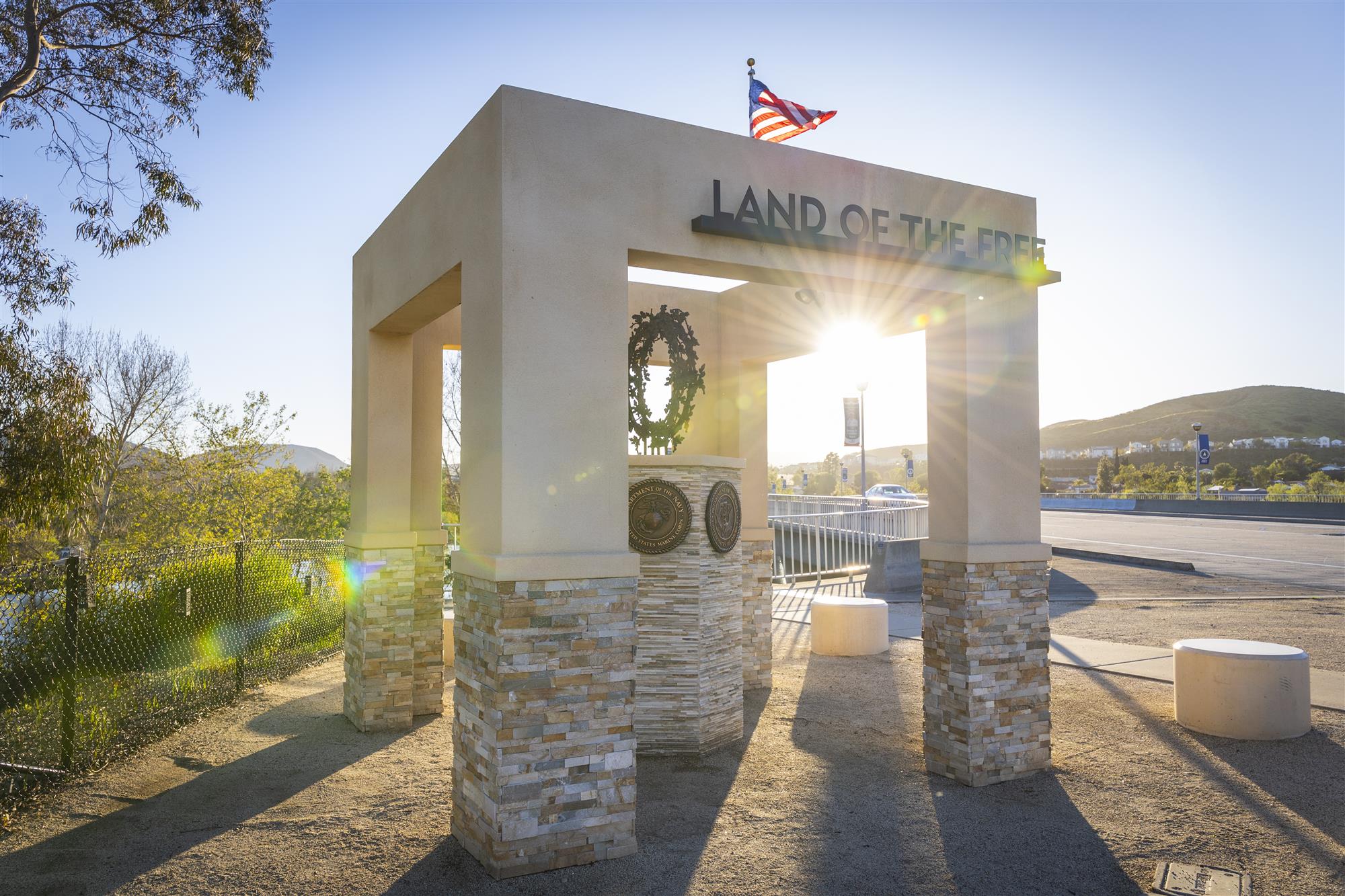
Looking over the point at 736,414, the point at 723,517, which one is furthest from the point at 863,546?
the point at 723,517

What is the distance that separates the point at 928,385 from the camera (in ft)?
22.3

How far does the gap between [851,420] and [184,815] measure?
22.1 metres

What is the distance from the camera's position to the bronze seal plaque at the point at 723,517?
7.05m

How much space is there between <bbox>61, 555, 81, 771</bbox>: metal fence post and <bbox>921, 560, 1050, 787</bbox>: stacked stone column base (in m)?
6.52

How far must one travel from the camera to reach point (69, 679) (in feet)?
20.0

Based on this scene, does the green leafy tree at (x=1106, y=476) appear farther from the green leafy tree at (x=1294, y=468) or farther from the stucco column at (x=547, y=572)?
the stucco column at (x=547, y=572)

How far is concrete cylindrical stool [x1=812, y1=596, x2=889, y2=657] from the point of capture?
10.9 metres

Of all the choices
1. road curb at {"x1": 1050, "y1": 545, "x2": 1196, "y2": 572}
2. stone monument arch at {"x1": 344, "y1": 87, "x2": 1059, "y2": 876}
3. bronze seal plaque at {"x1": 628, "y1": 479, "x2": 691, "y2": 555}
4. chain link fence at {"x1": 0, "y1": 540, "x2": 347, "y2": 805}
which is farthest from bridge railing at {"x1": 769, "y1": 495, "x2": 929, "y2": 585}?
bronze seal plaque at {"x1": 628, "y1": 479, "x2": 691, "y2": 555}

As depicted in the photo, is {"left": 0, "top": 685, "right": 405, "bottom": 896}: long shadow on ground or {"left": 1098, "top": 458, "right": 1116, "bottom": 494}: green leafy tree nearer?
{"left": 0, "top": 685, "right": 405, "bottom": 896}: long shadow on ground

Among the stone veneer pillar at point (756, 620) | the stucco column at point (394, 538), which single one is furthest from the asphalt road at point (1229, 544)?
the stucco column at point (394, 538)

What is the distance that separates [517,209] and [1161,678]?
8.57 metres

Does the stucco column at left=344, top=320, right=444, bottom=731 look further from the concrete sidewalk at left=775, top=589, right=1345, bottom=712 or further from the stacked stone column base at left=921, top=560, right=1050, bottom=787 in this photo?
the concrete sidewalk at left=775, top=589, right=1345, bottom=712

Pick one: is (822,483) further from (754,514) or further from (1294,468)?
(754,514)

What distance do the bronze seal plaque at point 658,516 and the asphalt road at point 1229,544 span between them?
14.6 meters
